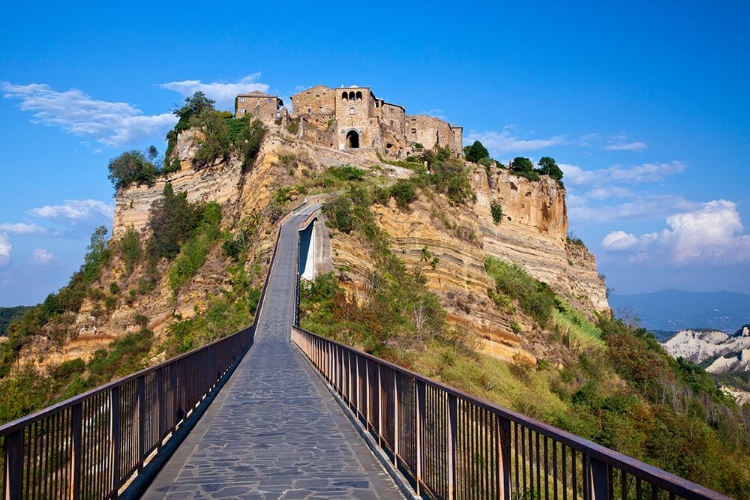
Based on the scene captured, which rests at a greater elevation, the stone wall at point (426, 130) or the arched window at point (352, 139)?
the stone wall at point (426, 130)

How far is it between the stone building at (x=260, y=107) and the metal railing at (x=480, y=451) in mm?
60215

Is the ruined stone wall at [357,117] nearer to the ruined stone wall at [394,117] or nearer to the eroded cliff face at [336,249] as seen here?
the ruined stone wall at [394,117]

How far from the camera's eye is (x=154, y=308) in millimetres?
46938

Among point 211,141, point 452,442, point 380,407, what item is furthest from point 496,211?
point 452,442

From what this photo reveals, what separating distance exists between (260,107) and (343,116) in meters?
8.79

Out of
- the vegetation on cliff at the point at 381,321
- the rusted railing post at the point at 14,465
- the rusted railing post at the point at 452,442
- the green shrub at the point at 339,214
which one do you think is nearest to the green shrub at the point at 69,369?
the vegetation on cliff at the point at 381,321

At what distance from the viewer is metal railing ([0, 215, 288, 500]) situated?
4.80 metres

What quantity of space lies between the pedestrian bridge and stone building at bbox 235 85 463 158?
56.8 meters

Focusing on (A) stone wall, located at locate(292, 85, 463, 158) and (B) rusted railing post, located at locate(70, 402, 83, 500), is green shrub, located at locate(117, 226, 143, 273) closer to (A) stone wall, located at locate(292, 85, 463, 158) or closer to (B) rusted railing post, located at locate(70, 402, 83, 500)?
(A) stone wall, located at locate(292, 85, 463, 158)

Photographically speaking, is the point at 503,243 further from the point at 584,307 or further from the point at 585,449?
the point at 585,449

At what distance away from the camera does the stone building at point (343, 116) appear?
226 feet

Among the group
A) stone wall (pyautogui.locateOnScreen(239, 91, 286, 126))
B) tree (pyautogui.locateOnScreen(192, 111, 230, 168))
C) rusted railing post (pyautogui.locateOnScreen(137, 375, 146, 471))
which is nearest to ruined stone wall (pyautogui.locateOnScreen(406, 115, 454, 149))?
stone wall (pyautogui.locateOnScreen(239, 91, 286, 126))

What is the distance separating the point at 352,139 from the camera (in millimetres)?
72125

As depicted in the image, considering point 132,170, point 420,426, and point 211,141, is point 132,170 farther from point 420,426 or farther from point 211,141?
point 420,426
